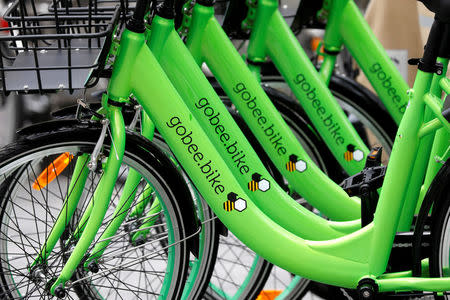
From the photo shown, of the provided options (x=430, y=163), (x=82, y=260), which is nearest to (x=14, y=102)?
(x=82, y=260)

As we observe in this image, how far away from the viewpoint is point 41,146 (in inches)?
72.0

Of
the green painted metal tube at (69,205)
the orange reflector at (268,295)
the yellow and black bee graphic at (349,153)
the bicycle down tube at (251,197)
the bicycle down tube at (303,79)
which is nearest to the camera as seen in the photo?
the bicycle down tube at (251,197)

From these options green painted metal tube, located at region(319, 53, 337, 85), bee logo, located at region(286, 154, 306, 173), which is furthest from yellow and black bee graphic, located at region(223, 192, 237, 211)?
green painted metal tube, located at region(319, 53, 337, 85)

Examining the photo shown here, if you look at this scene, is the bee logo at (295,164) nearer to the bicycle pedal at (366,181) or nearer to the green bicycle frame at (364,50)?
the bicycle pedal at (366,181)

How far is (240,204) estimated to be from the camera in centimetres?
197

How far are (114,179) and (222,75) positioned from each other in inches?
19.5

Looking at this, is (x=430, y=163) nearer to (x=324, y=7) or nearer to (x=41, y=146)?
(x=324, y=7)

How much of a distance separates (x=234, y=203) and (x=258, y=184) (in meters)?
0.13

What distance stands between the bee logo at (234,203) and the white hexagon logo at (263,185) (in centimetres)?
12

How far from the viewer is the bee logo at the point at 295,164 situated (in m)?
2.29

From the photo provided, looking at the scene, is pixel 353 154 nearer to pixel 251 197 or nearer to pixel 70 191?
pixel 251 197

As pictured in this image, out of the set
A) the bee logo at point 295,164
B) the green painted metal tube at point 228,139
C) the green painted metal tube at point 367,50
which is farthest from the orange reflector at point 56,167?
the green painted metal tube at point 367,50

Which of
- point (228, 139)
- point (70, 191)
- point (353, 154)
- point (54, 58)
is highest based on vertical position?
point (54, 58)

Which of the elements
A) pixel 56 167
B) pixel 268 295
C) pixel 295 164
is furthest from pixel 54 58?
pixel 268 295
